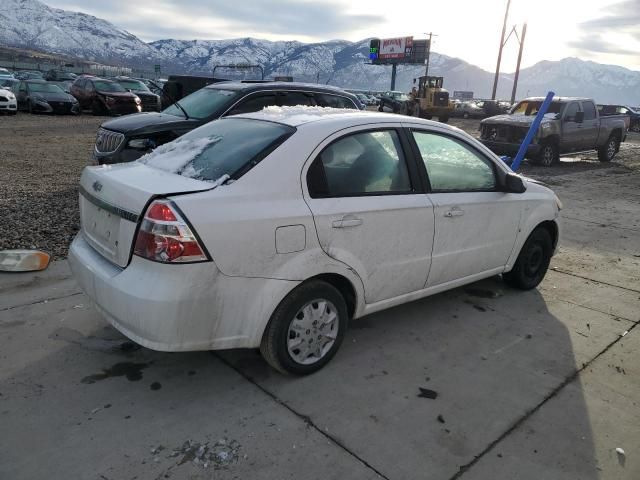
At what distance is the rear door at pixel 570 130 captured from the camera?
13453 millimetres

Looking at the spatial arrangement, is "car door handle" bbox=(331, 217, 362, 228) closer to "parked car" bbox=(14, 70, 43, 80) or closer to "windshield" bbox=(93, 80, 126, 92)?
"windshield" bbox=(93, 80, 126, 92)

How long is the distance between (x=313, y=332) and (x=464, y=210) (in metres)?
1.51

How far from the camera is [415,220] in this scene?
3.45 metres

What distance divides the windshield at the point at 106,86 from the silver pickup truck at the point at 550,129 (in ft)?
49.0

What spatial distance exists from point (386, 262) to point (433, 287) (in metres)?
0.66

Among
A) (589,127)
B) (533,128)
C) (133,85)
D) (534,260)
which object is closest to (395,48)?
(133,85)

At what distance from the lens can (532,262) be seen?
4758mm

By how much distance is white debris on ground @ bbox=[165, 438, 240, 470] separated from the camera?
2451mm

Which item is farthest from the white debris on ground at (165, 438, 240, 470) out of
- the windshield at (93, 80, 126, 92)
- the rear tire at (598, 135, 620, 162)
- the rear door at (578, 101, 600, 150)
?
the windshield at (93, 80, 126, 92)

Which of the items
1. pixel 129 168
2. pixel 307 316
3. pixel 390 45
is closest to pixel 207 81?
pixel 129 168

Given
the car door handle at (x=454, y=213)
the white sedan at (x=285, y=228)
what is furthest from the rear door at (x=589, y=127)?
the car door handle at (x=454, y=213)

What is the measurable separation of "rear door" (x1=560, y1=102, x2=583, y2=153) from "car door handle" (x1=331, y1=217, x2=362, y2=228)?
1230 cm

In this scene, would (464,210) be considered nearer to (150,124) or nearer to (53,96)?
(150,124)

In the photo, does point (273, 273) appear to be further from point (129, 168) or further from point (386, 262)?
point (129, 168)
